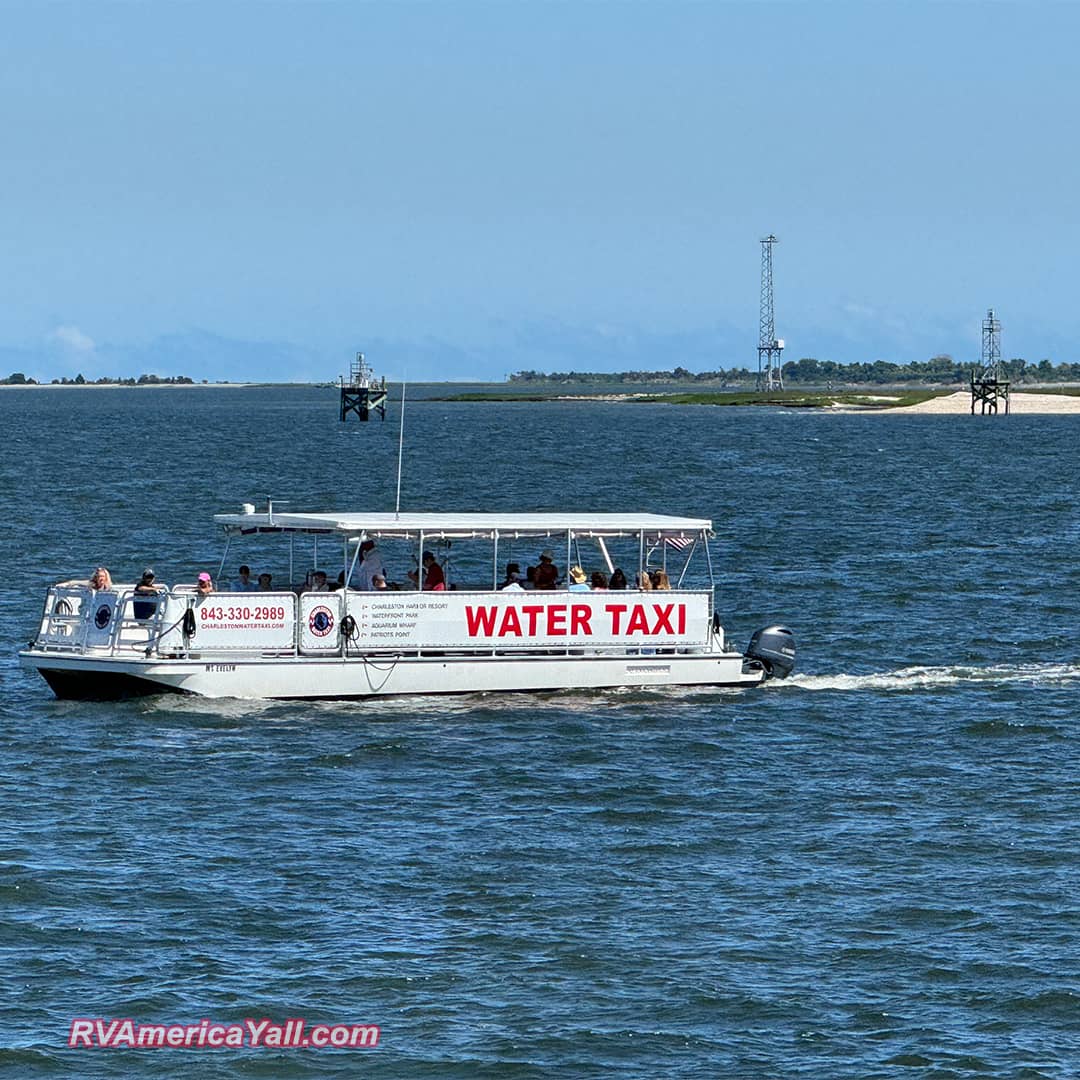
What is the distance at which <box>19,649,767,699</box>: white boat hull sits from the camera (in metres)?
32.3

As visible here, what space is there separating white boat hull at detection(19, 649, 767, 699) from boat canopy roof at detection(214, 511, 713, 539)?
2.08 meters

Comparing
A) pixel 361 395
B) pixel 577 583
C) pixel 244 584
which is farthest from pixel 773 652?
pixel 361 395

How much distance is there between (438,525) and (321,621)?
8.05 feet

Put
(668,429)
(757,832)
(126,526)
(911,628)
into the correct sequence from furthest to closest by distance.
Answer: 1. (668,429)
2. (126,526)
3. (911,628)
4. (757,832)

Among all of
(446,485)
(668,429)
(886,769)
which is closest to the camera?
(886,769)

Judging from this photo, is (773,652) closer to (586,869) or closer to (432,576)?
(432,576)

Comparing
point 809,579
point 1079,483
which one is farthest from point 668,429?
point 809,579

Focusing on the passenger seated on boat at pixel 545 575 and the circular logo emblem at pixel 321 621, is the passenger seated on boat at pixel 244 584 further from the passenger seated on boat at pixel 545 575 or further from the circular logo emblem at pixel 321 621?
the passenger seated on boat at pixel 545 575

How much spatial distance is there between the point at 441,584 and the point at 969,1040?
16116 mm

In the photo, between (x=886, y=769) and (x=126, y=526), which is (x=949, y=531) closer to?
(x=126, y=526)

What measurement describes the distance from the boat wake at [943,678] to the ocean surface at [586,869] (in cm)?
13

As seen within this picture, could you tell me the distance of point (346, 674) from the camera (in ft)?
108

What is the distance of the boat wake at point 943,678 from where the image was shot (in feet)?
122

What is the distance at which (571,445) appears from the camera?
133 m
